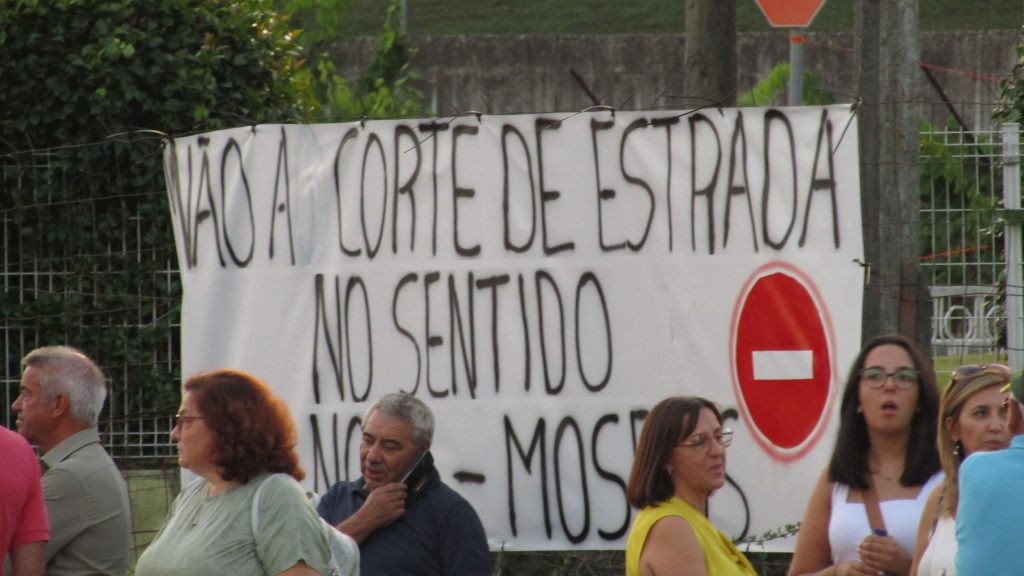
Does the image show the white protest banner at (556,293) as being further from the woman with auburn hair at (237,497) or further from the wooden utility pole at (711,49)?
the woman with auburn hair at (237,497)

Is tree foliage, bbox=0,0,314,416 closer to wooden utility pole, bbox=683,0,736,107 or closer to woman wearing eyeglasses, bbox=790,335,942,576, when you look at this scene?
wooden utility pole, bbox=683,0,736,107

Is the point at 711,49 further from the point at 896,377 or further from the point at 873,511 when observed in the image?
the point at 873,511

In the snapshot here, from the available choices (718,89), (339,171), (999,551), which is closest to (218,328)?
(339,171)

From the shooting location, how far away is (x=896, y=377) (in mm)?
4707

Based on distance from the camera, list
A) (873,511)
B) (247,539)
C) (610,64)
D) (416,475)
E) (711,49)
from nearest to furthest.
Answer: (247,539) < (873,511) < (416,475) < (711,49) < (610,64)

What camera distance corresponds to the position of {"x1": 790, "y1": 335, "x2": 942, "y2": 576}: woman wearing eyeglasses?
4.59 meters

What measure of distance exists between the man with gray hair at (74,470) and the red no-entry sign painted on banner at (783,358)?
7.49 feet

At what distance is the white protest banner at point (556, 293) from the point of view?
5543mm

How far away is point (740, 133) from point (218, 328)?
2235mm

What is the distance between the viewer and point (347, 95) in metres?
14.1

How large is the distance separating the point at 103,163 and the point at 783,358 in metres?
3.43

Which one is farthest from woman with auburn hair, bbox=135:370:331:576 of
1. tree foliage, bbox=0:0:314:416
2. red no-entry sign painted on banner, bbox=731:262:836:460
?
tree foliage, bbox=0:0:314:416

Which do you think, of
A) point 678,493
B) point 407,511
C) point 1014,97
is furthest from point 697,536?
Answer: point 1014,97

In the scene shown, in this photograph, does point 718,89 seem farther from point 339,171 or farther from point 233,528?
point 233,528
